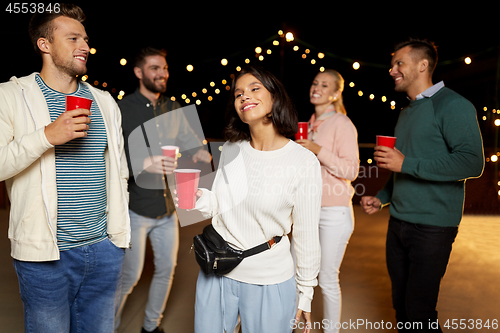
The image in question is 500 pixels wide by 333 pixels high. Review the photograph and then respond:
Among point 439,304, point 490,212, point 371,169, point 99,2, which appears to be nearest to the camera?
point 439,304

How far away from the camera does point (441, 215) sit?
1773 millimetres

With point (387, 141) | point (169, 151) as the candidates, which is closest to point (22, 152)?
point (169, 151)

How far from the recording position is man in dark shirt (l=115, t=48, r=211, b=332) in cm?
229

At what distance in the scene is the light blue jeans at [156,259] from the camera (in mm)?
2293

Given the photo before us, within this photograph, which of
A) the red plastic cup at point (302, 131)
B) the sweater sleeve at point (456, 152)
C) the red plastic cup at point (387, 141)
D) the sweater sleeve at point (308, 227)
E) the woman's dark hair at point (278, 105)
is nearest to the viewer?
the sweater sleeve at point (308, 227)

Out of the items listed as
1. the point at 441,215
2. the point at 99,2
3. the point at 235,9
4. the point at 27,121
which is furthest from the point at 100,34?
the point at 441,215

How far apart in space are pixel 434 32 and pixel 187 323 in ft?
14.6

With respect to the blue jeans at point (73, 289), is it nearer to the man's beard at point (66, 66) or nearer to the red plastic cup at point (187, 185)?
the red plastic cup at point (187, 185)

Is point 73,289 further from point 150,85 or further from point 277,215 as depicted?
point 150,85

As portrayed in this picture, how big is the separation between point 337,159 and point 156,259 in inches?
53.6

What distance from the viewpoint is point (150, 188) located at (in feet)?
7.60

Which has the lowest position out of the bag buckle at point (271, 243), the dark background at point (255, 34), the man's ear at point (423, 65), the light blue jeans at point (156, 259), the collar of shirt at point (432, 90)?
the light blue jeans at point (156, 259)

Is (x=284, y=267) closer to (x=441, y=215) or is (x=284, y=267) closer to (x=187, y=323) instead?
(x=441, y=215)

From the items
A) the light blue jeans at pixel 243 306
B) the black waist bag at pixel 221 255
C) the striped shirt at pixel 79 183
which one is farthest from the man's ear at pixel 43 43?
the light blue jeans at pixel 243 306
